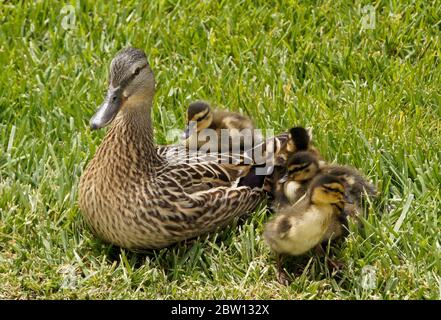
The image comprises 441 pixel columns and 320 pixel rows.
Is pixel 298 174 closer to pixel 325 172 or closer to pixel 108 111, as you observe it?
pixel 325 172

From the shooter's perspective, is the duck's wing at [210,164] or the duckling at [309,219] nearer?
the duckling at [309,219]

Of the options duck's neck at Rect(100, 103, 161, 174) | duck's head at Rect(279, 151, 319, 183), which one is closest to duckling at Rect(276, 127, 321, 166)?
duck's head at Rect(279, 151, 319, 183)

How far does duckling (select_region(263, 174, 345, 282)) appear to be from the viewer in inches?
183

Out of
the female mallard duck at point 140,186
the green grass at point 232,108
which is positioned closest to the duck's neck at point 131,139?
the female mallard duck at point 140,186

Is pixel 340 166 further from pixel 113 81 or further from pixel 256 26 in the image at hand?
pixel 256 26

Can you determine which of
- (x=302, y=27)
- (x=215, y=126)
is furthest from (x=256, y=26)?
(x=215, y=126)

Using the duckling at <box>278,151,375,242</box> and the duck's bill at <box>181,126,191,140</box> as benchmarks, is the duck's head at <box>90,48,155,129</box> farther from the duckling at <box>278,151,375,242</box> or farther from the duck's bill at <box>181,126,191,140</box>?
the duckling at <box>278,151,375,242</box>

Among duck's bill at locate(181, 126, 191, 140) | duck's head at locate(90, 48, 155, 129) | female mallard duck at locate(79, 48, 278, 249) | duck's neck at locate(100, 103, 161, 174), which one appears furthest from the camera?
duck's bill at locate(181, 126, 191, 140)

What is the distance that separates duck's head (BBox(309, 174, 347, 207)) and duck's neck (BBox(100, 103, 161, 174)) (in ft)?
2.80

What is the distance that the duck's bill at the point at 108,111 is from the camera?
4.72 m

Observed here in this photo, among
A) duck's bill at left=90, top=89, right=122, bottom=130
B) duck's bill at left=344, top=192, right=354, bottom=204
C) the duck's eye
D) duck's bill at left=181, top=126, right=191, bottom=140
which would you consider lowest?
duck's bill at left=344, top=192, right=354, bottom=204

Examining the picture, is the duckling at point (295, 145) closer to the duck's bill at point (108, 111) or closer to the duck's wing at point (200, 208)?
the duck's wing at point (200, 208)

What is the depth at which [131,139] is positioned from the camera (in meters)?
5.03
